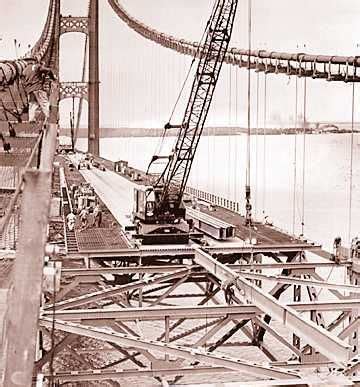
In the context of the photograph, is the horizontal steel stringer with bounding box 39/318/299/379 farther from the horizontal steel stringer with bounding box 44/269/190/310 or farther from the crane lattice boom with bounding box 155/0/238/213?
the crane lattice boom with bounding box 155/0/238/213

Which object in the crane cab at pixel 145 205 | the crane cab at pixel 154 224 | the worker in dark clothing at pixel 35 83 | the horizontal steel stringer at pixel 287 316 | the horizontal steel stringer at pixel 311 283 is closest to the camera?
the horizontal steel stringer at pixel 287 316

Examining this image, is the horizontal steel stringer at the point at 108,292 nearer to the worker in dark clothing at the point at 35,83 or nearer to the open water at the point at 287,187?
the worker in dark clothing at the point at 35,83

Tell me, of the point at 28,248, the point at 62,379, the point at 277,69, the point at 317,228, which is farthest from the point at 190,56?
the point at 28,248

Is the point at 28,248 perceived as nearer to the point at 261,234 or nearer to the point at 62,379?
the point at 62,379

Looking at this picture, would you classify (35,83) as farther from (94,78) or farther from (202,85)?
(94,78)

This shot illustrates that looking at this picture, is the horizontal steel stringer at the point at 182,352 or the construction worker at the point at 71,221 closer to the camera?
the horizontal steel stringer at the point at 182,352

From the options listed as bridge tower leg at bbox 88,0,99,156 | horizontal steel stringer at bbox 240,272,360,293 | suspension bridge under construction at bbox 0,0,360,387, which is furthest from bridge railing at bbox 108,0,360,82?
bridge tower leg at bbox 88,0,99,156

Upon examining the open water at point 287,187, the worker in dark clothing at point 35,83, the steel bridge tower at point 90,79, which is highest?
the steel bridge tower at point 90,79

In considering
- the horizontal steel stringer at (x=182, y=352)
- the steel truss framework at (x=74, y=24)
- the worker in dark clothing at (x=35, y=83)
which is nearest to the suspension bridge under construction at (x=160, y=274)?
the horizontal steel stringer at (x=182, y=352)

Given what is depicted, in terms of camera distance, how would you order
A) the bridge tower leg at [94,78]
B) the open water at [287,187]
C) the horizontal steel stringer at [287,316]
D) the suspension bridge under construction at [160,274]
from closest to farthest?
the suspension bridge under construction at [160,274] → the horizontal steel stringer at [287,316] → the open water at [287,187] → the bridge tower leg at [94,78]
